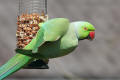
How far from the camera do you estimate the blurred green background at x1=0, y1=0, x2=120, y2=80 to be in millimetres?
4672

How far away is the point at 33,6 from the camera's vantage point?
130 inches

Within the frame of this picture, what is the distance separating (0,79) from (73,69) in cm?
202

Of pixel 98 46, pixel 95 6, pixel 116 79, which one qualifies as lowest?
pixel 116 79

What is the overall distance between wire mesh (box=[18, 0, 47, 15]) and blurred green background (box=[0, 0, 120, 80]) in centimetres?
122

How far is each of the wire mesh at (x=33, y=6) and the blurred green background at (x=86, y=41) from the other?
1216 millimetres

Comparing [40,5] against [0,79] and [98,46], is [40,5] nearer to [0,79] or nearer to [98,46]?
[0,79]

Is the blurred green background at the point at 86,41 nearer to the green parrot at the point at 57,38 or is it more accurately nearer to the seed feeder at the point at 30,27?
the seed feeder at the point at 30,27

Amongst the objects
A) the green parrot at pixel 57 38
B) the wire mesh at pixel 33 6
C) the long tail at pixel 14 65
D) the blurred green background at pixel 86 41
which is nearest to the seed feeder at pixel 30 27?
the wire mesh at pixel 33 6

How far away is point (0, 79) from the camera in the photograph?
110 inches

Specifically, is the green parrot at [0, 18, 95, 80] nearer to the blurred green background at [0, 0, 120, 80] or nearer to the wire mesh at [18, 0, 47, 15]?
the wire mesh at [18, 0, 47, 15]

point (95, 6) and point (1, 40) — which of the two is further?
point (95, 6)

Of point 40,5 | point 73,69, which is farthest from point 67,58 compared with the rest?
point 40,5

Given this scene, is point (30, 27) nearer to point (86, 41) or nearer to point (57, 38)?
point (57, 38)

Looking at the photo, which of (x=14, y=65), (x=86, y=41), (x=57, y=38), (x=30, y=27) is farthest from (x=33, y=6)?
(x=86, y=41)
